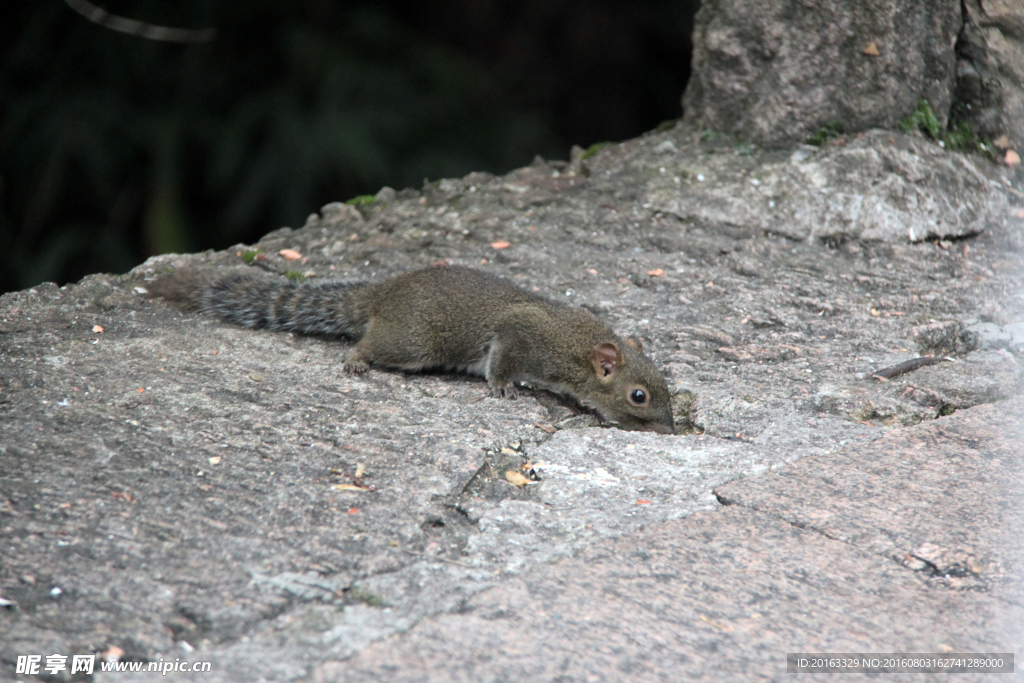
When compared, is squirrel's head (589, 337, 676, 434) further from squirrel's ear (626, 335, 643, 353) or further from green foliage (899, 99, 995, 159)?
green foliage (899, 99, 995, 159)

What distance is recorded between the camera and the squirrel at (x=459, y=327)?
397cm

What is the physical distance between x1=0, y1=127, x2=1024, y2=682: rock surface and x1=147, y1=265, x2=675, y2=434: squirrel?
0.36 ft

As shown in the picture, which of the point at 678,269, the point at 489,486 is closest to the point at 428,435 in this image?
the point at 489,486

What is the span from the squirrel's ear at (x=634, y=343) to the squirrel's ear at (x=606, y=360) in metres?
0.19

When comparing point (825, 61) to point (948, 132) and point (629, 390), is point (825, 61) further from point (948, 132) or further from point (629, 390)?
point (629, 390)

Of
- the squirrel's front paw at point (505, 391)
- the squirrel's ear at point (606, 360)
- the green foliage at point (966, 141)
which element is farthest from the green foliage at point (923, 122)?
the squirrel's front paw at point (505, 391)

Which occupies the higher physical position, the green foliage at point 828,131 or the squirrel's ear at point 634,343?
the green foliage at point 828,131

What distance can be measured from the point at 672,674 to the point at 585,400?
2077mm

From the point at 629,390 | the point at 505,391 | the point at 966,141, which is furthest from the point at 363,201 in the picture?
the point at 966,141

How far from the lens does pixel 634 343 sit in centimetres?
416

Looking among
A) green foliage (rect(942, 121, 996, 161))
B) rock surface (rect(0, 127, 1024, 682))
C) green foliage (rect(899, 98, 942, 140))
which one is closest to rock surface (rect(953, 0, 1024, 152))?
green foliage (rect(942, 121, 996, 161))

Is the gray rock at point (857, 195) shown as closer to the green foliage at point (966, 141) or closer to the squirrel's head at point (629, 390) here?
the green foliage at point (966, 141)

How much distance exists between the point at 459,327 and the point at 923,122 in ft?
10.7

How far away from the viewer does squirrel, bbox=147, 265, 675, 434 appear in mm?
3975
